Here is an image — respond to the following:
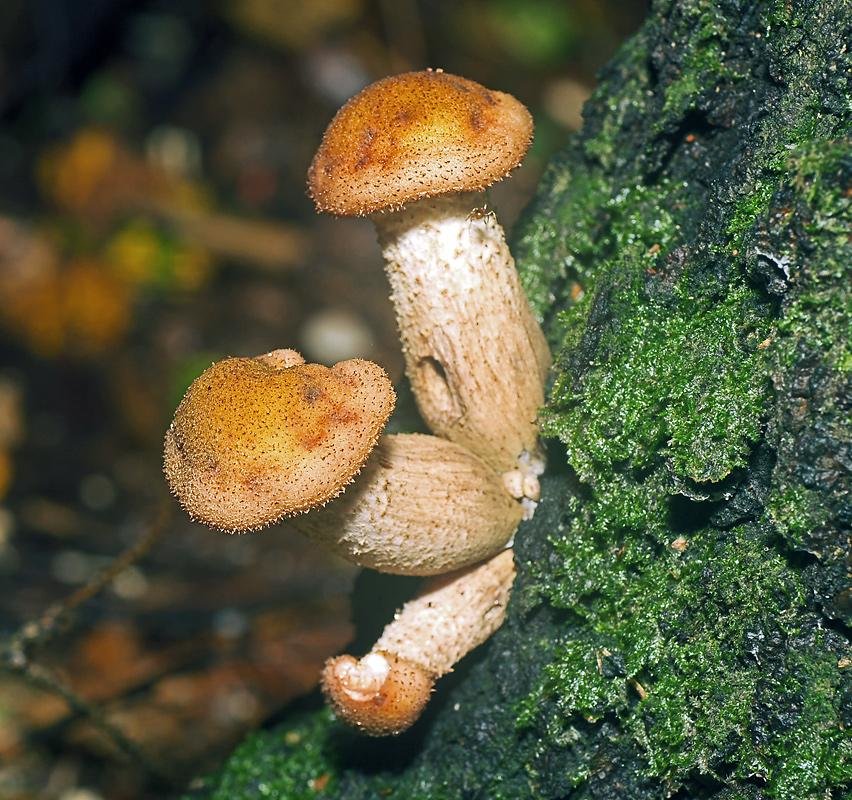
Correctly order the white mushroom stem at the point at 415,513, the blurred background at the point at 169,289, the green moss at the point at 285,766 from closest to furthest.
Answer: the white mushroom stem at the point at 415,513
the green moss at the point at 285,766
the blurred background at the point at 169,289

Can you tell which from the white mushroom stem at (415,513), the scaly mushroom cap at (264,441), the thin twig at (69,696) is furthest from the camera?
the thin twig at (69,696)

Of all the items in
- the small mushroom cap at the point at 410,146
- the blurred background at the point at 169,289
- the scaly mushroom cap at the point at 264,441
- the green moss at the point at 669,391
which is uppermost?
the small mushroom cap at the point at 410,146

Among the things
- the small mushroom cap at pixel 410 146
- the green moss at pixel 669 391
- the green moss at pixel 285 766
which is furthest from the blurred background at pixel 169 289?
the small mushroom cap at pixel 410 146

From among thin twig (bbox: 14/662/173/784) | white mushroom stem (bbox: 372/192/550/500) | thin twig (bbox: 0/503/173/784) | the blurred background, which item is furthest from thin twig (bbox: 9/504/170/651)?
the blurred background

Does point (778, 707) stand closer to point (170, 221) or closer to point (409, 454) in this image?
point (409, 454)

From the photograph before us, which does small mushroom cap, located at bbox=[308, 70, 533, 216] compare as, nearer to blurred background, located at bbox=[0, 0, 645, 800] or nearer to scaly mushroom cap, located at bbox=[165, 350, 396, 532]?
scaly mushroom cap, located at bbox=[165, 350, 396, 532]

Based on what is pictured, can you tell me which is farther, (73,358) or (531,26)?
(531,26)

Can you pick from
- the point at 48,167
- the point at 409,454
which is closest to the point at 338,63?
the point at 48,167

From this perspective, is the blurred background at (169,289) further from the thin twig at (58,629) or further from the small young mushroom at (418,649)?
the small young mushroom at (418,649)
